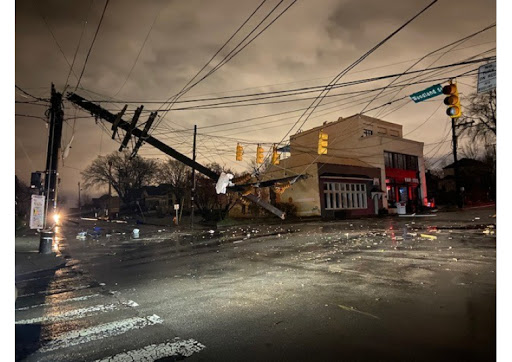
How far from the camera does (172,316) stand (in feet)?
16.7

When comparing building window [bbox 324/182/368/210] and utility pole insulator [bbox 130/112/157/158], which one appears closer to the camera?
utility pole insulator [bbox 130/112/157/158]

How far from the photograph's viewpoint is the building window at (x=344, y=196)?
112 ft

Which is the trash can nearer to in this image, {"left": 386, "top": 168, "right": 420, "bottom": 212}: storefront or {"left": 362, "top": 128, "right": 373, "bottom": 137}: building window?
{"left": 386, "top": 168, "right": 420, "bottom": 212}: storefront

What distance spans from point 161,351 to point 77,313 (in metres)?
2.79

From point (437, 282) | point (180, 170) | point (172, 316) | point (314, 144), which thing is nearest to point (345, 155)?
point (314, 144)

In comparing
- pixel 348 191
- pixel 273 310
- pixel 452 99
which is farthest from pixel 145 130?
pixel 348 191

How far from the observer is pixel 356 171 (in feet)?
123

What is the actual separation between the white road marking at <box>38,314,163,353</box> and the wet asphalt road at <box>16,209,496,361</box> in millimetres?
18

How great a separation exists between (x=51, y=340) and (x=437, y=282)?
7.36 m

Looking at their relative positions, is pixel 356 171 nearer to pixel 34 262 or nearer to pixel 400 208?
pixel 400 208

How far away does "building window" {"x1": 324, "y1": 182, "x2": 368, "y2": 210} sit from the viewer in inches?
1341

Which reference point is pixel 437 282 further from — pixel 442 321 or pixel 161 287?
pixel 161 287

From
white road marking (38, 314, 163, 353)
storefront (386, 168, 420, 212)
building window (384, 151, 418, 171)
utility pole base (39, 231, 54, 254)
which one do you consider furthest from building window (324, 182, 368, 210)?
white road marking (38, 314, 163, 353)

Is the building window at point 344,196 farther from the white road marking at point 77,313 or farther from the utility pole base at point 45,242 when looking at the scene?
the white road marking at point 77,313
